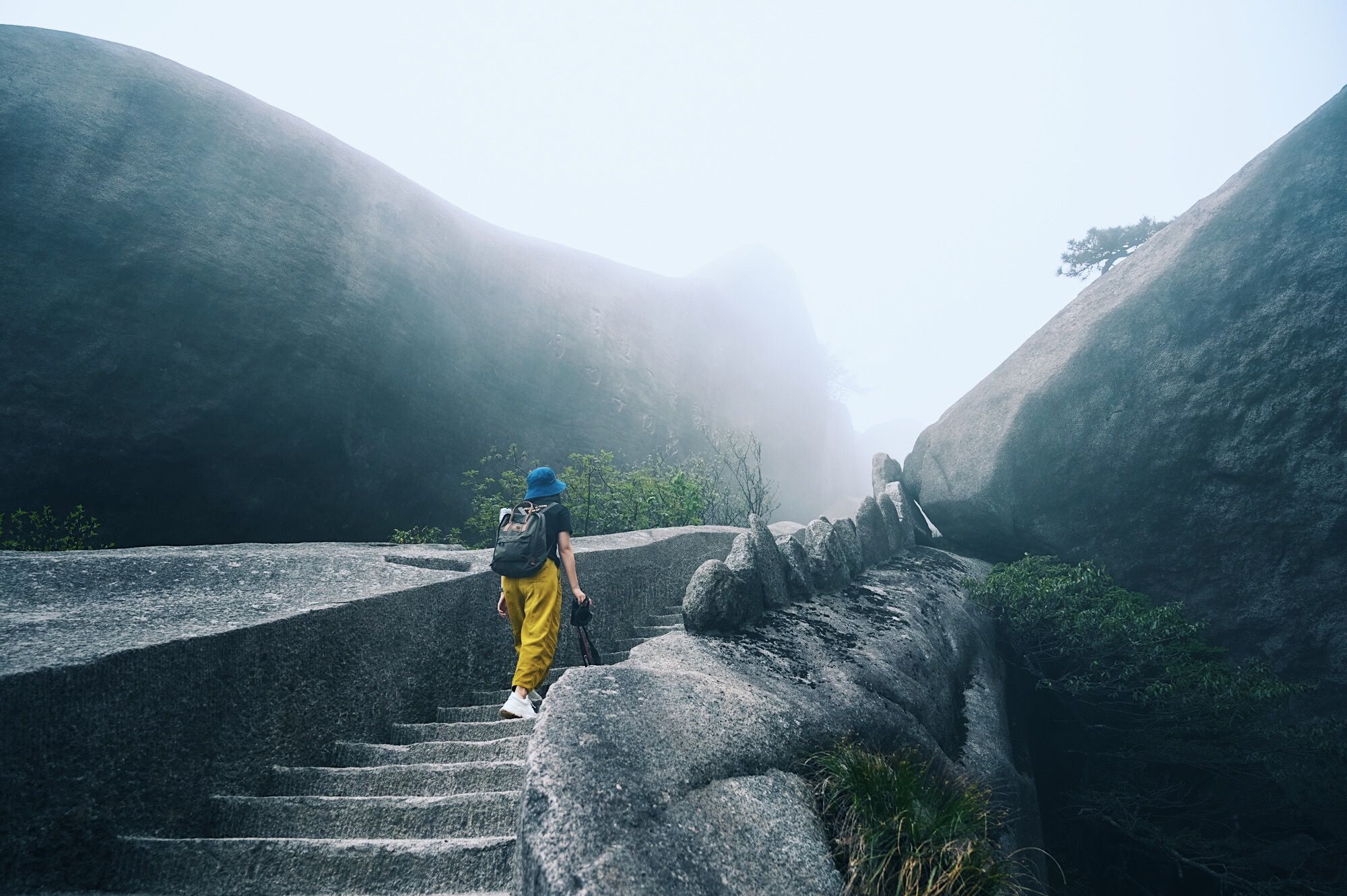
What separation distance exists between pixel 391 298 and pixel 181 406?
4.08 m

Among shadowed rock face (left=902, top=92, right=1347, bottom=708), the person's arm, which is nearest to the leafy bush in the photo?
the person's arm

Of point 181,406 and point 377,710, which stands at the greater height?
point 181,406

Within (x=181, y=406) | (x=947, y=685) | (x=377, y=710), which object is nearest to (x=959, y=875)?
(x=377, y=710)

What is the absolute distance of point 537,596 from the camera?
4176 millimetres

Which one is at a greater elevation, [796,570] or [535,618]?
[535,618]

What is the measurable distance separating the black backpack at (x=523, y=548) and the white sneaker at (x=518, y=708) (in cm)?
78

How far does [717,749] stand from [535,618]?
1.82m

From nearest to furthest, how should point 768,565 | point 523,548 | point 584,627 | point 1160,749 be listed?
1. point 523,548
2. point 584,627
3. point 768,565
4. point 1160,749

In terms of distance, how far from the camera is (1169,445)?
838cm

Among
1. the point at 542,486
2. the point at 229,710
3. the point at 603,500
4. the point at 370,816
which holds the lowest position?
the point at 370,816

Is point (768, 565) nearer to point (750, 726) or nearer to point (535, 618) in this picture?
point (535, 618)

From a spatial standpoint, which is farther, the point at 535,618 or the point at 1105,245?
the point at 1105,245

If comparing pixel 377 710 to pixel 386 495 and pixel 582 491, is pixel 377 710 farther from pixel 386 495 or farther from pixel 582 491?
pixel 386 495

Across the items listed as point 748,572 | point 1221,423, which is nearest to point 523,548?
point 748,572
